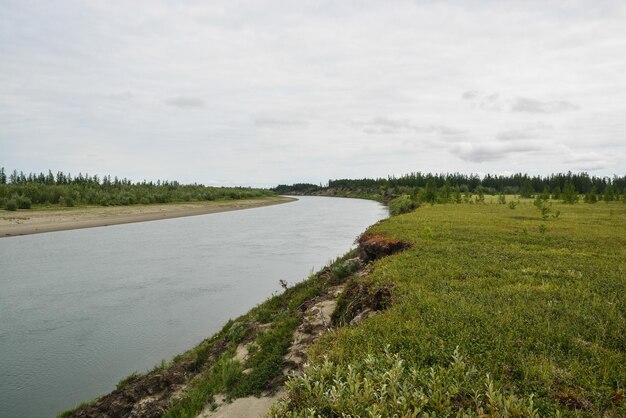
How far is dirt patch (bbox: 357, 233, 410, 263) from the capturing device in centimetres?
1979

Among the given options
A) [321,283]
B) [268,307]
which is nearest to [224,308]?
[268,307]

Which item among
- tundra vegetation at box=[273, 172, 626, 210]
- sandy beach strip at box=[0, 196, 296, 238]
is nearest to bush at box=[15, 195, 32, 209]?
sandy beach strip at box=[0, 196, 296, 238]

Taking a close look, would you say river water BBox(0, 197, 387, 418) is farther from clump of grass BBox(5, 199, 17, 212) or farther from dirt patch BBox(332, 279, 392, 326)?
clump of grass BBox(5, 199, 17, 212)

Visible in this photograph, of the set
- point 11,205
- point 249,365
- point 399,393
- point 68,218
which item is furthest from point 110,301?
point 11,205

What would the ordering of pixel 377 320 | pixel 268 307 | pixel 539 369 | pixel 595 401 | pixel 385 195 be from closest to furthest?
pixel 595 401 < pixel 539 369 < pixel 377 320 < pixel 268 307 < pixel 385 195

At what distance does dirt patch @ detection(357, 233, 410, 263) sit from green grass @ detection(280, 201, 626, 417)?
521 centimetres

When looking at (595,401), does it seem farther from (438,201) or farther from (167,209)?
(167,209)

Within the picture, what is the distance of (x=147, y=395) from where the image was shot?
1129 cm

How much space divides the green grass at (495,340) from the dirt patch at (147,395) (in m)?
5.70

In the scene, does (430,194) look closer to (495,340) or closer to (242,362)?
(242,362)

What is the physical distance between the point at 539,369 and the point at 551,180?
170m

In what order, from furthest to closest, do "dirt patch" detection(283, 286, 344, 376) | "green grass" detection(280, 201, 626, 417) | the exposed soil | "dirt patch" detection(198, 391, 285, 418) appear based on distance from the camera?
"dirt patch" detection(283, 286, 344, 376) < the exposed soil < "dirt patch" detection(198, 391, 285, 418) < "green grass" detection(280, 201, 626, 417)

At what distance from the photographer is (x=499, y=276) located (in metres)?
12.5

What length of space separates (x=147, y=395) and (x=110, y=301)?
38.4 ft
